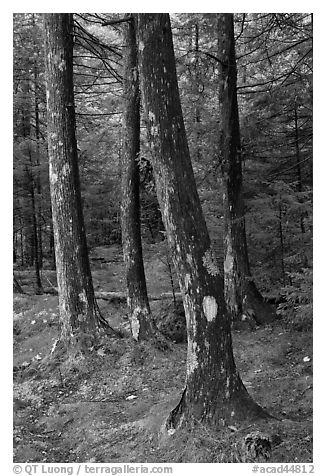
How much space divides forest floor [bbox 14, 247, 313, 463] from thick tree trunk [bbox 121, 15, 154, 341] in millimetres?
719

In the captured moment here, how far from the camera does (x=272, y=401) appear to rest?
4930 millimetres

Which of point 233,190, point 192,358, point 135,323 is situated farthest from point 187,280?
point 233,190

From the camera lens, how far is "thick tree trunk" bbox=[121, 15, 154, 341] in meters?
7.30

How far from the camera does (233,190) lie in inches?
325

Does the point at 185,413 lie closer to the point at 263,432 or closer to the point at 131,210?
the point at 263,432

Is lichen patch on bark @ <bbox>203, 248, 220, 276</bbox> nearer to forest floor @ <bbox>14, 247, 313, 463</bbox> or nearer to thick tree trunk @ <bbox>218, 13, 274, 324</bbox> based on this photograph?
forest floor @ <bbox>14, 247, 313, 463</bbox>

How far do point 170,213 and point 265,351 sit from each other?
3.99 metres

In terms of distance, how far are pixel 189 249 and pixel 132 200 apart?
3715 millimetres

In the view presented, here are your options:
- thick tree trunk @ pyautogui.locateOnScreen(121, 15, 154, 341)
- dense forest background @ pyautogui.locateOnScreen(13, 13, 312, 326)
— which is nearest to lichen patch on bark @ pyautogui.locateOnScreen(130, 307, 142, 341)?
thick tree trunk @ pyautogui.locateOnScreen(121, 15, 154, 341)

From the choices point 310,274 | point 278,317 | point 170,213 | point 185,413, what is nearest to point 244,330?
point 278,317

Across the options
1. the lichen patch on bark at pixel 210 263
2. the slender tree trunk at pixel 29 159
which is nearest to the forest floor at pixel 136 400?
the lichen patch on bark at pixel 210 263

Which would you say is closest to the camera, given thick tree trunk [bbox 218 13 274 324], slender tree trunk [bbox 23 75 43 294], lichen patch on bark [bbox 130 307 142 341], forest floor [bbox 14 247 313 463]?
forest floor [bbox 14 247 313 463]

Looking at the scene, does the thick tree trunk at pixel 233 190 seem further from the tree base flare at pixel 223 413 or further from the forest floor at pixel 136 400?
the tree base flare at pixel 223 413

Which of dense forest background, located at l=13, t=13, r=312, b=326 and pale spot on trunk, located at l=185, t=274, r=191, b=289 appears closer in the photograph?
pale spot on trunk, located at l=185, t=274, r=191, b=289
